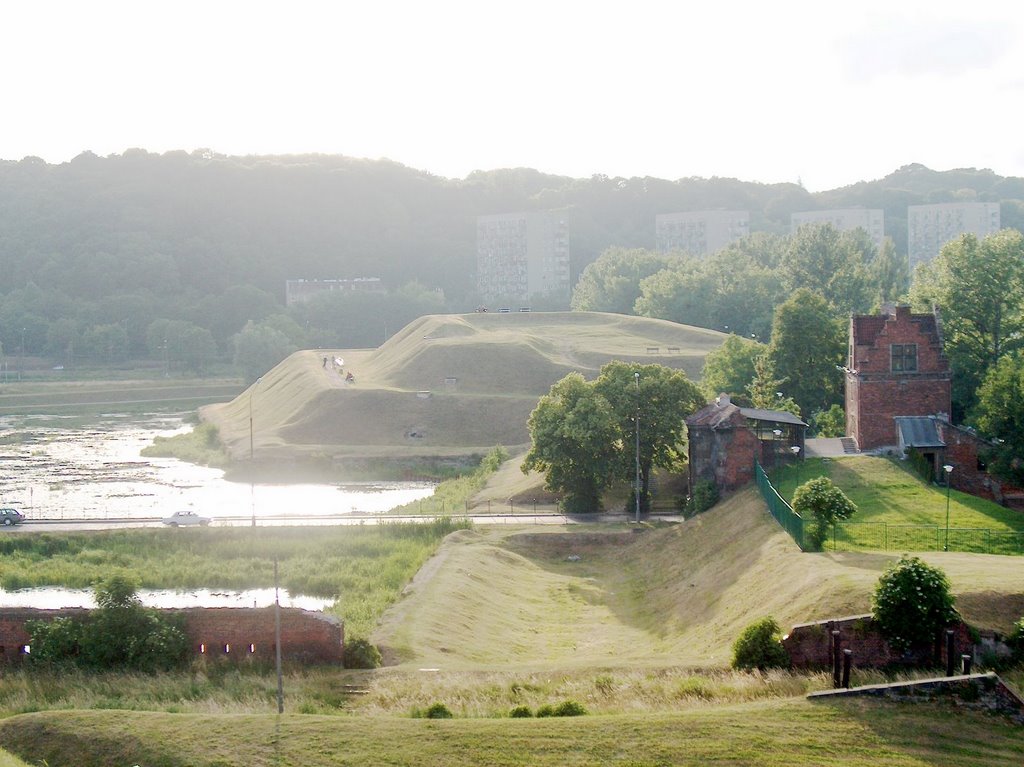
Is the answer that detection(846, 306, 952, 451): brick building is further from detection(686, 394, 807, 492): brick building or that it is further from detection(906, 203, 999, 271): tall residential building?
detection(906, 203, 999, 271): tall residential building

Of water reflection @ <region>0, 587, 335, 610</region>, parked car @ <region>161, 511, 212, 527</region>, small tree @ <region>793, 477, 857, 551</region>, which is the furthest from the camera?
parked car @ <region>161, 511, 212, 527</region>

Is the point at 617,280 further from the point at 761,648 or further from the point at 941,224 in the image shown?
the point at 761,648

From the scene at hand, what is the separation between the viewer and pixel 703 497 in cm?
4828

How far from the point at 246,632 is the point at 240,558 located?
671 inches

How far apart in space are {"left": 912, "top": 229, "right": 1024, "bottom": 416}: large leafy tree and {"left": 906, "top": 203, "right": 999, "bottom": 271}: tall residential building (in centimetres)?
13170

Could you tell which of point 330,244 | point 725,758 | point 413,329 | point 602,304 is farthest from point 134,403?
point 725,758

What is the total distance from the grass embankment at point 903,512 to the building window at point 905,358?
4.93 meters

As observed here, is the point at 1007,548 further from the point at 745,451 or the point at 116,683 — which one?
the point at 116,683

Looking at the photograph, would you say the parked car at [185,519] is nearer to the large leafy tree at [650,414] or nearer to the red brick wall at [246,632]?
the large leafy tree at [650,414]

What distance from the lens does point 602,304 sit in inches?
5620

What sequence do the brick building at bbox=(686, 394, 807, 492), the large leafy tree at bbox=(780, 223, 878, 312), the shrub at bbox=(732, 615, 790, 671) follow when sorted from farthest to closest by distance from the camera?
1. the large leafy tree at bbox=(780, 223, 878, 312)
2. the brick building at bbox=(686, 394, 807, 492)
3. the shrub at bbox=(732, 615, 790, 671)

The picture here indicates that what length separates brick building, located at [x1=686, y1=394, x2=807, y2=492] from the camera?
48.0 metres

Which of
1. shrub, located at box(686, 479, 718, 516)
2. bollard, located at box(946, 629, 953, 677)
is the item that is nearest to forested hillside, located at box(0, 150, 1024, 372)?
shrub, located at box(686, 479, 718, 516)

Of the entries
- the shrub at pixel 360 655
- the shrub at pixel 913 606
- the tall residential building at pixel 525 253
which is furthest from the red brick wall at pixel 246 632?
the tall residential building at pixel 525 253
